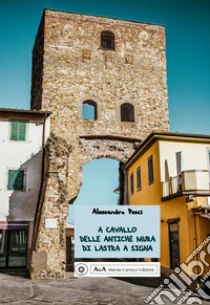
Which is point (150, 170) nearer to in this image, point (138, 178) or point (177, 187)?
point (138, 178)

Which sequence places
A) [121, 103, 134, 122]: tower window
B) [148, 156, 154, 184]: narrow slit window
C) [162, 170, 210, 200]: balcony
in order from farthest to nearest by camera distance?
[121, 103, 134, 122]: tower window → [148, 156, 154, 184]: narrow slit window → [162, 170, 210, 200]: balcony

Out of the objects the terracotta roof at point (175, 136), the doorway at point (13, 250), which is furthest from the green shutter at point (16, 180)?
the terracotta roof at point (175, 136)

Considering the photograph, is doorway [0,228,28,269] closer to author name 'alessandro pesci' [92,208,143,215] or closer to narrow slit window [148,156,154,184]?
narrow slit window [148,156,154,184]

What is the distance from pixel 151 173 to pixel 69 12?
1302cm

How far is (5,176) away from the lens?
15.9 metres

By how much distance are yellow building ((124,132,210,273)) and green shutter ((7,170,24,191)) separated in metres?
5.98

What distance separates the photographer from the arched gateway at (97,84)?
2003 centimetres

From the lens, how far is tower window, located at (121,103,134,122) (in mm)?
21531

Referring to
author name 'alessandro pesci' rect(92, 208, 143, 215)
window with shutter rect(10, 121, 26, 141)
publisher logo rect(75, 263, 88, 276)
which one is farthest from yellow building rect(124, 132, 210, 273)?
window with shutter rect(10, 121, 26, 141)

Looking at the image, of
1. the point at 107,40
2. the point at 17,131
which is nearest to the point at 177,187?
the point at 17,131

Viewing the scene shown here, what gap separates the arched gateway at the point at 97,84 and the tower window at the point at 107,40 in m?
0.22

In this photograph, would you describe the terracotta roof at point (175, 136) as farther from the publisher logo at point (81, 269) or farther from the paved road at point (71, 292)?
the publisher logo at point (81, 269)

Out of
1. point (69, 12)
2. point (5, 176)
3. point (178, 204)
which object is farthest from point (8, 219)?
point (69, 12)

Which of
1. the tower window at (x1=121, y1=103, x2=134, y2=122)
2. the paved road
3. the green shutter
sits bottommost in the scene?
the paved road
